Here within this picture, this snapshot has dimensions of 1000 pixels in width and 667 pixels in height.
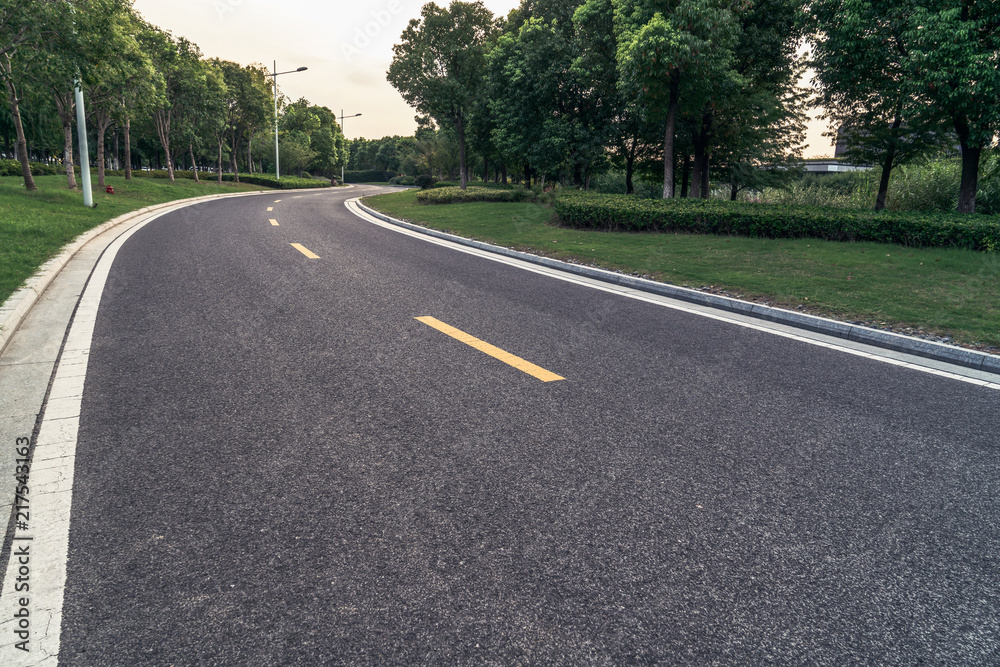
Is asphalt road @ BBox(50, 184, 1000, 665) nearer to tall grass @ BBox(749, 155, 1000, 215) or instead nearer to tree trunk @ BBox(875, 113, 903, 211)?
tall grass @ BBox(749, 155, 1000, 215)

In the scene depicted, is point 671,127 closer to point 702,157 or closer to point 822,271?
point 702,157

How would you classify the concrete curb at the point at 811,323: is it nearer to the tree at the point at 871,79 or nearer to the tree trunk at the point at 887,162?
the tree at the point at 871,79

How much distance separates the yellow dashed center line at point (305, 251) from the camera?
Answer: 33.4 feet

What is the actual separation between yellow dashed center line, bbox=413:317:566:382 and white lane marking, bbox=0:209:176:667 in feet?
9.80

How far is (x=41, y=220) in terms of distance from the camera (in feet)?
41.3

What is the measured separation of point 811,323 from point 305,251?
860cm

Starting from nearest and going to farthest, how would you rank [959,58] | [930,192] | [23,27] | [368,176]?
[959,58] → [23,27] → [930,192] → [368,176]

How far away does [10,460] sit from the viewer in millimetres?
3096

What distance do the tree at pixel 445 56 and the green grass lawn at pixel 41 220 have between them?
17.4m

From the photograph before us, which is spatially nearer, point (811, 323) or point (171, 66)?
point (811, 323)

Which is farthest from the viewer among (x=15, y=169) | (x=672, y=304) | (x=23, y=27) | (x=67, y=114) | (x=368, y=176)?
(x=368, y=176)

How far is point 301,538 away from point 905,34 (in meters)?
17.9

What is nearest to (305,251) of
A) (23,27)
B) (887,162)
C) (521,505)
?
(521,505)

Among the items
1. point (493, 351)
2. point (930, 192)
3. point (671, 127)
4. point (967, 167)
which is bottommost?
point (493, 351)
